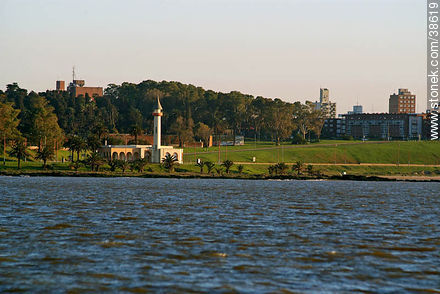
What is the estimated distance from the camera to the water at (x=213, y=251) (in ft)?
78.8

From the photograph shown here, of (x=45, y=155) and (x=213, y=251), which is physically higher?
(x=45, y=155)

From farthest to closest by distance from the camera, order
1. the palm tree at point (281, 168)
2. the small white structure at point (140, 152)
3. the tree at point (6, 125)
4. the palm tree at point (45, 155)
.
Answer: the small white structure at point (140, 152) < the palm tree at point (281, 168) < the tree at point (6, 125) < the palm tree at point (45, 155)

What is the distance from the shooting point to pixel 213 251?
31203 millimetres

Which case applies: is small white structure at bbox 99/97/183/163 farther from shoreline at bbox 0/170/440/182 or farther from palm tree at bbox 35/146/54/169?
palm tree at bbox 35/146/54/169

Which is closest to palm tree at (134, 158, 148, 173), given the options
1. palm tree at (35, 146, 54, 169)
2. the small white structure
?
the small white structure

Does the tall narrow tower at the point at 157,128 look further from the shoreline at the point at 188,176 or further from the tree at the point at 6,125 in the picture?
the tree at the point at 6,125

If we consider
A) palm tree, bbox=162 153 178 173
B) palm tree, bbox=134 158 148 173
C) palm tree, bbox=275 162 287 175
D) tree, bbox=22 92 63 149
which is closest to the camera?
palm tree, bbox=134 158 148 173

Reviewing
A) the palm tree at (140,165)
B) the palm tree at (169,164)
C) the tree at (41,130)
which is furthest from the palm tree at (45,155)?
the palm tree at (169,164)

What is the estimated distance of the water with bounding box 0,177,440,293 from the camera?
24.0 metres

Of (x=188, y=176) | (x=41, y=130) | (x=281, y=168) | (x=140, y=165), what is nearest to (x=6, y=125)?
(x=41, y=130)

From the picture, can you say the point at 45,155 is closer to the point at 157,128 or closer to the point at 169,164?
the point at 169,164

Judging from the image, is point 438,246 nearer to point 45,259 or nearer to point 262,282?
point 262,282

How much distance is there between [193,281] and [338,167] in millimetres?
169189

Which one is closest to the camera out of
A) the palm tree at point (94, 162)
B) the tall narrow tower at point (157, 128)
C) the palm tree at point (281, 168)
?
the palm tree at point (94, 162)
